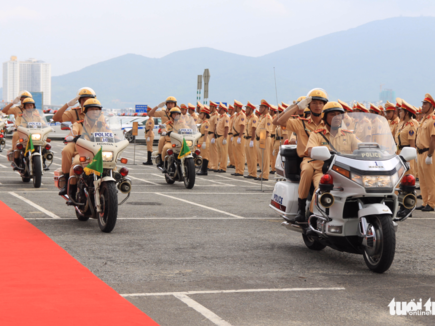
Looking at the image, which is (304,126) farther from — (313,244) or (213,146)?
(213,146)

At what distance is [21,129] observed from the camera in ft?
49.8

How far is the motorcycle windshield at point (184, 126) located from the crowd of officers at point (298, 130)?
169 mm

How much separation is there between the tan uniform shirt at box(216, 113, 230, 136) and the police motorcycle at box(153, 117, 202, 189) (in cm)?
550

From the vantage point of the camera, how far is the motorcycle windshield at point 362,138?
6887 millimetres

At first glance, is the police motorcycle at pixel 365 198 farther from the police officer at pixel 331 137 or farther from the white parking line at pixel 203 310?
the white parking line at pixel 203 310

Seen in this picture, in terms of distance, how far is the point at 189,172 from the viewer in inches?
616

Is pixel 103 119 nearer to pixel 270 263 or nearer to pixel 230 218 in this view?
pixel 230 218

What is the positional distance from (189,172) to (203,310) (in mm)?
10497

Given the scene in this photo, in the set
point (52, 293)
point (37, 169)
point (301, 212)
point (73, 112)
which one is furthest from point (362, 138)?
point (37, 169)

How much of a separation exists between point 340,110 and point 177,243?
2.74 m

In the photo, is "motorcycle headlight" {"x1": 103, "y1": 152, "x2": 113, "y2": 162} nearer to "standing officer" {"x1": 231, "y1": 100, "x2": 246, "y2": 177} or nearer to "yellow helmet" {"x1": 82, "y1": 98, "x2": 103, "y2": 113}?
"yellow helmet" {"x1": 82, "y1": 98, "x2": 103, "y2": 113}

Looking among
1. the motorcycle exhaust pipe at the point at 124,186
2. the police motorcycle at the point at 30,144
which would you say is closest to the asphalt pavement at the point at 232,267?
the motorcycle exhaust pipe at the point at 124,186

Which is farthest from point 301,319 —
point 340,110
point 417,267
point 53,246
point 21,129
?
point 21,129

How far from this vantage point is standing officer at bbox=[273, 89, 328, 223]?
24.8 feet
